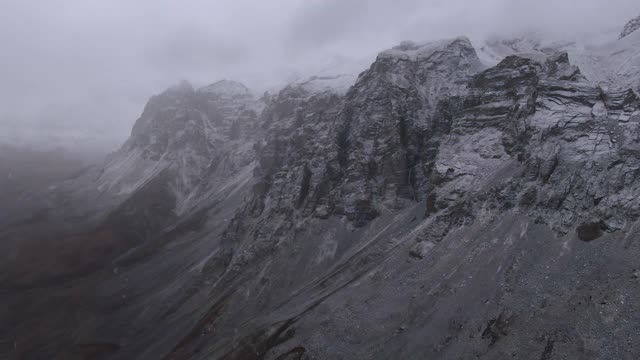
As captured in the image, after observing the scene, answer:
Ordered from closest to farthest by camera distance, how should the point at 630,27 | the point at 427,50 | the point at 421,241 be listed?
1. the point at 421,241
2. the point at 630,27
3. the point at 427,50

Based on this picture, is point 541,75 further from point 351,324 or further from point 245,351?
point 245,351

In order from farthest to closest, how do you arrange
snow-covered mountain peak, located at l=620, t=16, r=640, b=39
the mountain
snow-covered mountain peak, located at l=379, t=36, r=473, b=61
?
snow-covered mountain peak, located at l=379, t=36, r=473, b=61, snow-covered mountain peak, located at l=620, t=16, r=640, b=39, the mountain

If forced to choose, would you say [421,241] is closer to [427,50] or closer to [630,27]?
[427,50]

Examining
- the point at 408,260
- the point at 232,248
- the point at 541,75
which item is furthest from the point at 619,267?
the point at 232,248

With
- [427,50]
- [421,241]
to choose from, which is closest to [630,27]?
[427,50]

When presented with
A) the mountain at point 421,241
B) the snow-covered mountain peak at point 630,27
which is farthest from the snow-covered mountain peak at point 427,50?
the snow-covered mountain peak at point 630,27

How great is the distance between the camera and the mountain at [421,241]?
85375 millimetres

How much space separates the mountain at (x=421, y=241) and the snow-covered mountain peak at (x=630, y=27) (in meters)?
7.09

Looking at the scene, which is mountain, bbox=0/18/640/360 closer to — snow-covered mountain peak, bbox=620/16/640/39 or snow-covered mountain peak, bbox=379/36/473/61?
snow-covered mountain peak, bbox=379/36/473/61

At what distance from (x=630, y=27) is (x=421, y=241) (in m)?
99.5

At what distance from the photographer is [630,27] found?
162m

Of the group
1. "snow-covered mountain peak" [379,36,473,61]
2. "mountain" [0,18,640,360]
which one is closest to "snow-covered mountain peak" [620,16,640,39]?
"mountain" [0,18,640,360]

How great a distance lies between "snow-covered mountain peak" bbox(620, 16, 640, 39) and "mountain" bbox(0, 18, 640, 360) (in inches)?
279

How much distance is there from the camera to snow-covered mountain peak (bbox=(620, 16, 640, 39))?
159 metres
